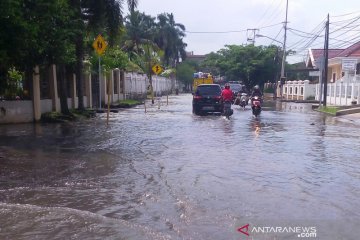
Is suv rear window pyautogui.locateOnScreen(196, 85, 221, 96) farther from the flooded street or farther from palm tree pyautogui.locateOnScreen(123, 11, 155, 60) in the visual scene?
palm tree pyautogui.locateOnScreen(123, 11, 155, 60)

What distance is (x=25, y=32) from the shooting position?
1125cm

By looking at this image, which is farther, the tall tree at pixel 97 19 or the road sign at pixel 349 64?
the road sign at pixel 349 64

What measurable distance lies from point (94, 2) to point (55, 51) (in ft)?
23.9

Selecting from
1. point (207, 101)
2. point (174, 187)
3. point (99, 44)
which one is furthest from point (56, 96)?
point (174, 187)

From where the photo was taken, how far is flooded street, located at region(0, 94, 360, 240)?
5.64m

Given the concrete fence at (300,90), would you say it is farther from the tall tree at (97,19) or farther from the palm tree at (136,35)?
the tall tree at (97,19)

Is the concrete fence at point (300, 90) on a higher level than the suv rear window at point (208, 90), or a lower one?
lower

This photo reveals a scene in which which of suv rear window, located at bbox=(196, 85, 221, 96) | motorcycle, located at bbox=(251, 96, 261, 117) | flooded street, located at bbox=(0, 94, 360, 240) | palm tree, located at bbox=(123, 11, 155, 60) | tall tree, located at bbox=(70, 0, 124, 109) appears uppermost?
palm tree, located at bbox=(123, 11, 155, 60)

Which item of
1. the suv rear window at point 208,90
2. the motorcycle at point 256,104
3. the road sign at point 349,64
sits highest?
the road sign at point 349,64

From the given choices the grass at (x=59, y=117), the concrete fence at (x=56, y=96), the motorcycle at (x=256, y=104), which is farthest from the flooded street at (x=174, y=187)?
the motorcycle at (x=256, y=104)

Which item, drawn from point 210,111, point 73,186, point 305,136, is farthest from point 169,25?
point 73,186

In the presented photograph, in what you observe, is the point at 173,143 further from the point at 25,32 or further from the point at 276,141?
the point at 25,32

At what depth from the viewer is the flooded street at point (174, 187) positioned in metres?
5.64

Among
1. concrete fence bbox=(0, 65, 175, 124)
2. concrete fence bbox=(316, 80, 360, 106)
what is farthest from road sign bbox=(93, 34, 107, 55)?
concrete fence bbox=(316, 80, 360, 106)
